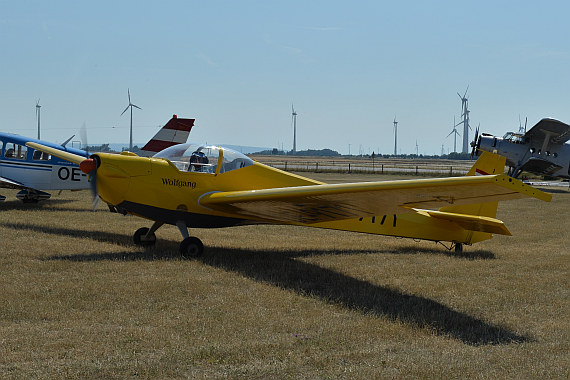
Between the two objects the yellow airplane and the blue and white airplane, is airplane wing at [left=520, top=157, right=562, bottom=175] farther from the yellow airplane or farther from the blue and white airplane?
the blue and white airplane

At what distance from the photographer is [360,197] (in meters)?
8.16

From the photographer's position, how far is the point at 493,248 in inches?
481

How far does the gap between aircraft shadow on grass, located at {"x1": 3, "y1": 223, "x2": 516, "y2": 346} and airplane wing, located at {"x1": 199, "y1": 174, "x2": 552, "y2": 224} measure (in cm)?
89

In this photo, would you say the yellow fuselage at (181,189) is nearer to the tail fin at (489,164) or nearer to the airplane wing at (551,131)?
the tail fin at (489,164)

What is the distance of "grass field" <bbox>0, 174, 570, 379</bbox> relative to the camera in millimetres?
5062

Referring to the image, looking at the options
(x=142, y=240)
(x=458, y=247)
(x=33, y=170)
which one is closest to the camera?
(x=142, y=240)

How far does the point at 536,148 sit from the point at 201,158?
25.2 metres

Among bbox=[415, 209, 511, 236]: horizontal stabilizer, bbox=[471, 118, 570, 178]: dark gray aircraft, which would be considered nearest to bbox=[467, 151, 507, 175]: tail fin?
bbox=[415, 209, 511, 236]: horizontal stabilizer

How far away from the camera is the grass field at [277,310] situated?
5062 millimetres

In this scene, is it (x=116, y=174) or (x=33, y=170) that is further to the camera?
(x=33, y=170)

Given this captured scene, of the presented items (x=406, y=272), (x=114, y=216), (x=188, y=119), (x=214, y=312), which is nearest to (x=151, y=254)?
(x=214, y=312)

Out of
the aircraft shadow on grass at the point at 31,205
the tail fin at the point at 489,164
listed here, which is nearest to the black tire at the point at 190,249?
the tail fin at the point at 489,164

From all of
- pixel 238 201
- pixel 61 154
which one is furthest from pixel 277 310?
pixel 61 154

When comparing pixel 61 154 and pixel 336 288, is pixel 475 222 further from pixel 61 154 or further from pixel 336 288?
pixel 61 154
